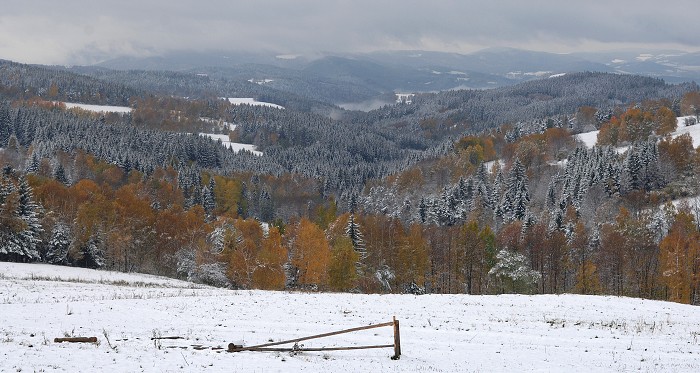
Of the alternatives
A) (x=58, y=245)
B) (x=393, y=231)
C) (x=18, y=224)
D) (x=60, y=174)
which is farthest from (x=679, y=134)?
(x=60, y=174)

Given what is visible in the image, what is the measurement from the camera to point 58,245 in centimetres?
6100

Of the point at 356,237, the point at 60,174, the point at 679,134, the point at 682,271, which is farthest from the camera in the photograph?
the point at 679,134

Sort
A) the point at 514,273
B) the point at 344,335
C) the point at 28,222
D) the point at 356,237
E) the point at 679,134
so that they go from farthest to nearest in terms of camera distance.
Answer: the point at 679,134, the point at 356,237, the point at 28,222, the point at 514,273, the point at 344,335

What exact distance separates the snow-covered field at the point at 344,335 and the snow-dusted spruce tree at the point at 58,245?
32.1 m

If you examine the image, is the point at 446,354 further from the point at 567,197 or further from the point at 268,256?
the point at 567,197

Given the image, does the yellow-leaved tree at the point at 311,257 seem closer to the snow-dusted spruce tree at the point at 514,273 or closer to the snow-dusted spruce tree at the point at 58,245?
the snow-dusted spruce tree at the point at 514,273

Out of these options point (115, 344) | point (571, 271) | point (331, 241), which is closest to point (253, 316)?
point (115, 344)

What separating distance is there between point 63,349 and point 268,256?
45668 millimetres

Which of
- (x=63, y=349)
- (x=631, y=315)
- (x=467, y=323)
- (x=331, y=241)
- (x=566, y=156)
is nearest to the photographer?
(x=63, y=349)

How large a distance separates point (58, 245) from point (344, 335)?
177ft

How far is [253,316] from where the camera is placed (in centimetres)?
2328

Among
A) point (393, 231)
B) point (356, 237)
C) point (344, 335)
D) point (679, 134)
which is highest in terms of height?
point (679, 134)

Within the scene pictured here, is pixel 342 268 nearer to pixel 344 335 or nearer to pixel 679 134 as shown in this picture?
pixel 344 335

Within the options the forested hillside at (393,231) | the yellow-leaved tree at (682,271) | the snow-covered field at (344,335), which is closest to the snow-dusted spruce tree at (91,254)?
the forested hillside at (393,231)
